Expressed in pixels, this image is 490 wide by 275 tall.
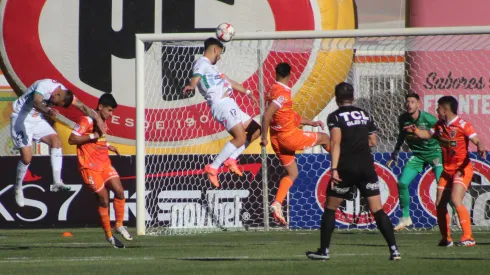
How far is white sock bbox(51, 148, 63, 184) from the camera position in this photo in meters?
17.3

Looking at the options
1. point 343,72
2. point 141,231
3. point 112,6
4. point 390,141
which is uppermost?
point 112,6

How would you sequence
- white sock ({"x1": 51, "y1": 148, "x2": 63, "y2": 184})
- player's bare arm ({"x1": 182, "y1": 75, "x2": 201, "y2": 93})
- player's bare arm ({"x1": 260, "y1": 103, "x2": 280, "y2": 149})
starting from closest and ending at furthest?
player's bare arm ({"x1": 182, "y1": 75, "x2": 201, "y2": 93}), player's bare arm ({"x1": 260, "y1": 103, "x2": 280, "y2": 149}), white sock ({"x1": 51, "y1": 148, "x2": 63, "y2": 184})

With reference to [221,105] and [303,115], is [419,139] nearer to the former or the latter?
[303,115]

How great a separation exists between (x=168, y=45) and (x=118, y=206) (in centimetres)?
374

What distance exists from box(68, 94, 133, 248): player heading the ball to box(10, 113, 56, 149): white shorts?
3.17 m

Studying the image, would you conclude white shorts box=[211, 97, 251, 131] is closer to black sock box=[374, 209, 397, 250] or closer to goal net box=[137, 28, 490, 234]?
goal net box=[137, 28, 490, 234]

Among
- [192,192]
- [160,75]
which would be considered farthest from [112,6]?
[192,192]

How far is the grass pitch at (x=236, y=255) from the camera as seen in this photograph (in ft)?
33.0

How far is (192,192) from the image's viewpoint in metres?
18.2

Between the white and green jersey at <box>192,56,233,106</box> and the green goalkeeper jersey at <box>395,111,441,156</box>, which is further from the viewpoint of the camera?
the green goalkeeper jersey at <box>395,111,441,156</box>

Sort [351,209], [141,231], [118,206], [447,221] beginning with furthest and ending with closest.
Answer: [351,209]
[141,231]
[118,206]
[447,221]

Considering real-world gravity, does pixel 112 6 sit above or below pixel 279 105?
above

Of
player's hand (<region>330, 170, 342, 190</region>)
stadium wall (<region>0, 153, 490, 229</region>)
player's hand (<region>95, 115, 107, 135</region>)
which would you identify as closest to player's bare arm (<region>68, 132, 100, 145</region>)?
player's hand (<region>95, 115, 107, 135</region>)

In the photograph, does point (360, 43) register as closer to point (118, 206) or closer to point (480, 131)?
point (480, 131)
